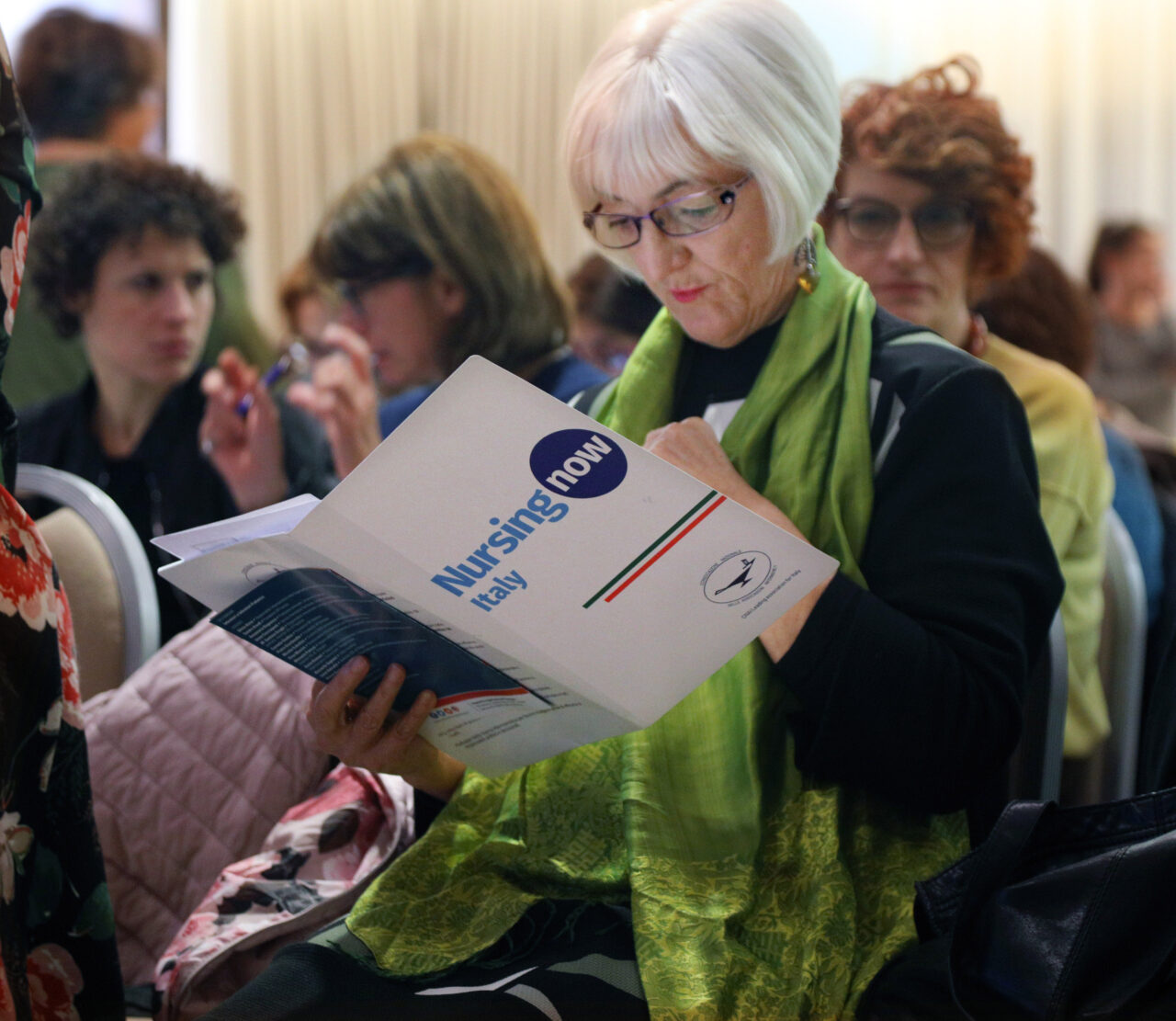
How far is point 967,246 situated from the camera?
1.32 metres

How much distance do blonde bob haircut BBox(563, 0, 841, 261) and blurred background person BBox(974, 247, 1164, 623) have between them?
40.1 inches

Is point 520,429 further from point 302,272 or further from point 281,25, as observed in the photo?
point 281,25

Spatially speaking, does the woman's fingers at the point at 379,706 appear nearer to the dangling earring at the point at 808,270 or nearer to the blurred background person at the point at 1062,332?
the dangling earring at the point at 808,270

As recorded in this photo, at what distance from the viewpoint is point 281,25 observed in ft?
14.6

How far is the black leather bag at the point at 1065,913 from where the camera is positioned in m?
0.79

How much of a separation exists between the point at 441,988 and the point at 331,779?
0.38 meters

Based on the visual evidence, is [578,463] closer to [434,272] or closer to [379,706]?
[379,706]

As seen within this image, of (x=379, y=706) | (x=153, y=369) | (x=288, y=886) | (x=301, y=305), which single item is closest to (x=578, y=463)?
(x=379, y=706)

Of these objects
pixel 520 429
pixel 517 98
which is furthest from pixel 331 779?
pixel 517 98

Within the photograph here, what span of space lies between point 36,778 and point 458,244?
1381 millimetres

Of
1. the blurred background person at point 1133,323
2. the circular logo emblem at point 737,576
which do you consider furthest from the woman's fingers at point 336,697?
the blurred background person at point 1133,323

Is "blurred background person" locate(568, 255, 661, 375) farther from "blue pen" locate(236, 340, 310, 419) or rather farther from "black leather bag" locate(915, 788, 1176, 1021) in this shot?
"black leather bag" locate(915, 788, 1176, 1021)

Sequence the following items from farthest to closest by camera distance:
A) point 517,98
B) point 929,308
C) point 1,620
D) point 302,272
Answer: point 517,98 < point 302,272 < point 929,308 < point 1,620

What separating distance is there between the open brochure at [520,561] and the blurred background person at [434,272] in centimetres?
120
